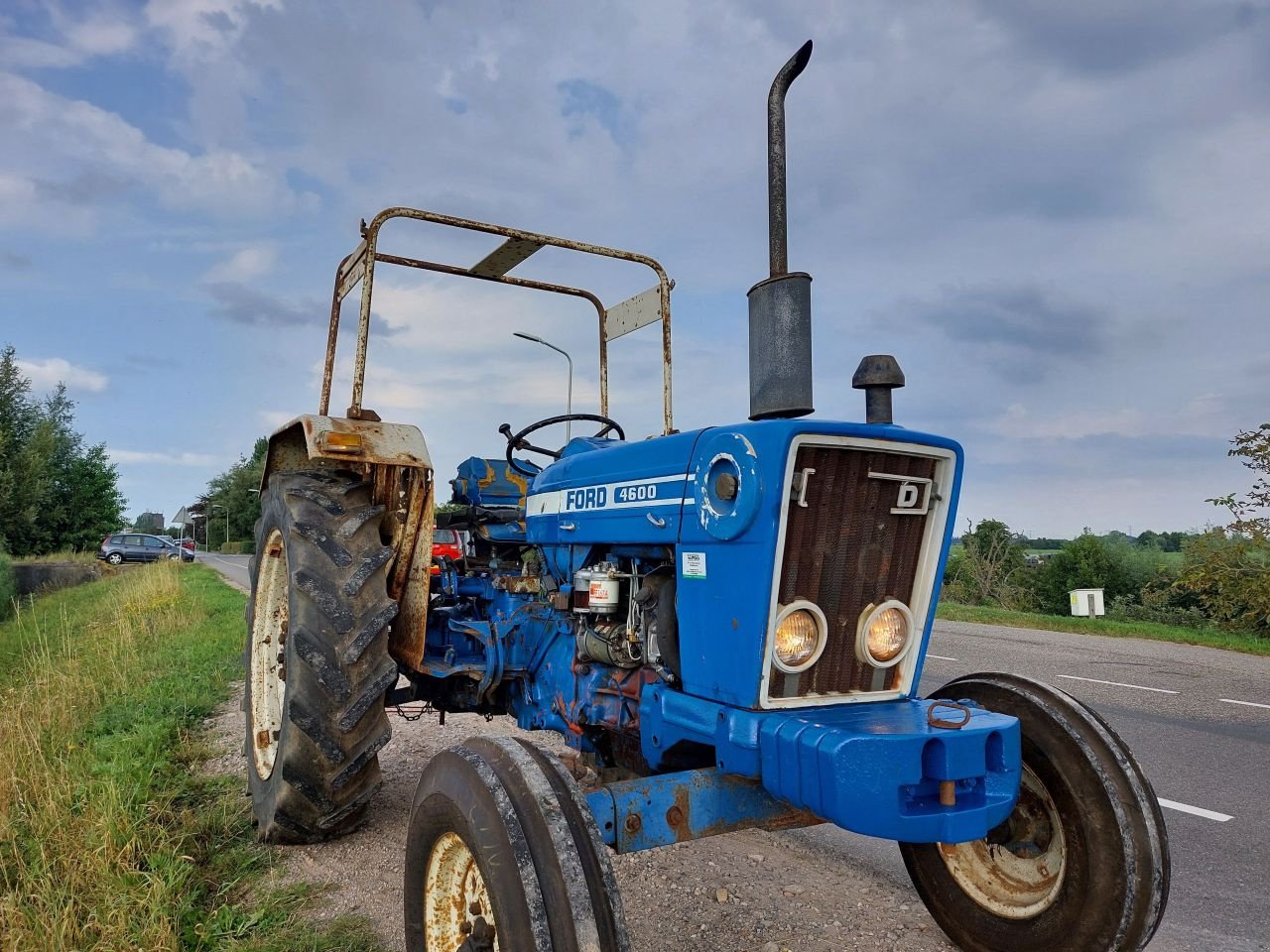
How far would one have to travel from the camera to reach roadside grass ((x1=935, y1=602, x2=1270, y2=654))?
1085 cm

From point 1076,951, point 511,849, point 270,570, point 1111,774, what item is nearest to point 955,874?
point 1076,951

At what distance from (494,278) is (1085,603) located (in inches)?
548

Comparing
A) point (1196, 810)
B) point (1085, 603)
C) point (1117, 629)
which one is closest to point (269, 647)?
point (1196, 810)

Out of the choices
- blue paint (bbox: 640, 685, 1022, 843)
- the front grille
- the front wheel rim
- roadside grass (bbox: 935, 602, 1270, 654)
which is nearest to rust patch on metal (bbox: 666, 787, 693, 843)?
blue paint (bbox: 640, 685, 1022, 843)

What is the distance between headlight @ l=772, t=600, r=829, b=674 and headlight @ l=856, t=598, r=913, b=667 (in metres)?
0.14

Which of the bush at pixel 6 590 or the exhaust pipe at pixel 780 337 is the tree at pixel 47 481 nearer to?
the bush at pixel 6 590

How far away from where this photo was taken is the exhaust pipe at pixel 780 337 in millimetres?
2506

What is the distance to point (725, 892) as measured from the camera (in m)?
3.11

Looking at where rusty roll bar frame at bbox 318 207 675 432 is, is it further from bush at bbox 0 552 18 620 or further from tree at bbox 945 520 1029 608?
tree at bbox 945 520 1029 608

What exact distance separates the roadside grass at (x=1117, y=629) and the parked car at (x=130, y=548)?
85.6ft

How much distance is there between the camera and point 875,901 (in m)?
3.08

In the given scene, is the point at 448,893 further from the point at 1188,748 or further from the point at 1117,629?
the point at 1117,629

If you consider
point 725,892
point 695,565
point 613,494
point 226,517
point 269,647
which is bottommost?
point 725,892

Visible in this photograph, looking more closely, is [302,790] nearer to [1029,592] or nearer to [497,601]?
[497,601]
